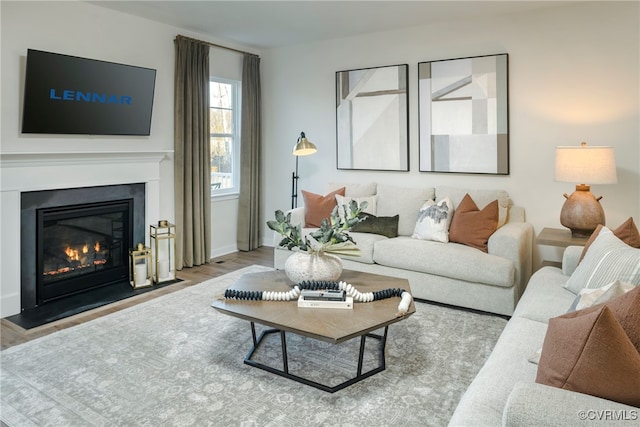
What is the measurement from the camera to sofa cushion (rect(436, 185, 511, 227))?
3928 millimetres

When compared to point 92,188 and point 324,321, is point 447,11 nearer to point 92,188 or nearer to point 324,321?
point 324,321

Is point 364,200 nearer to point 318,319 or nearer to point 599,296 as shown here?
point 318,319

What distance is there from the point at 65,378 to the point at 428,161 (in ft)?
11.7

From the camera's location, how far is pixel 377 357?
266 centimetres

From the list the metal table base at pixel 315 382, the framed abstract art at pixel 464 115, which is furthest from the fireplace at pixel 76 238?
the framed abstract art at pixel 464 115

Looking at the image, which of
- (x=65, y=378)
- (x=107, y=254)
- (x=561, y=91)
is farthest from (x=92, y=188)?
(x=561, y=91)

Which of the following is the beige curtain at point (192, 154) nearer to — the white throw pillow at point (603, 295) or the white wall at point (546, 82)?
the white wall at point (546, 82)

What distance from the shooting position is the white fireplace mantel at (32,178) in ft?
10.9

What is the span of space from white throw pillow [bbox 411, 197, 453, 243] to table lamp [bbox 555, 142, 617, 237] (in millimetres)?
884

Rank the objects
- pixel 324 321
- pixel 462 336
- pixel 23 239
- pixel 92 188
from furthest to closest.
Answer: pixel 92 188, pixel 23 239, pixel 462 336, pixel 324 321

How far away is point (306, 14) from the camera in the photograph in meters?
4.11

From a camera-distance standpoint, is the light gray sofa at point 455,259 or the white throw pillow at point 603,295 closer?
the white throw pillow at point 603,295

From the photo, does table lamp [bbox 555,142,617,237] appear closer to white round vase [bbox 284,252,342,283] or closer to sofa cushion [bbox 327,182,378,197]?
sofa cushion [bbox 327,182,378,197]

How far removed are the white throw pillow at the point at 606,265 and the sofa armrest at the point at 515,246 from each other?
77cm
